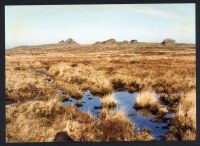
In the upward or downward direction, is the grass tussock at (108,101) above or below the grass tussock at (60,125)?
above

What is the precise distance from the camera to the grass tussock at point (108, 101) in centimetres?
902

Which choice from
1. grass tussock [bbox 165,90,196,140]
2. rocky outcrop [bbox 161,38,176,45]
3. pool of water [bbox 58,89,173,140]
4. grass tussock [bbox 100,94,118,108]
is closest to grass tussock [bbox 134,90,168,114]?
pool of water [bbox 58,89,173,140]

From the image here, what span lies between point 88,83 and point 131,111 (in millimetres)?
1054

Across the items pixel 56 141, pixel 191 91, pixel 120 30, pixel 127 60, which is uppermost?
pixel 120 30

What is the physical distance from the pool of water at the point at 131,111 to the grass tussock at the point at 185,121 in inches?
5.8

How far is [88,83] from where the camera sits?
30.8ft

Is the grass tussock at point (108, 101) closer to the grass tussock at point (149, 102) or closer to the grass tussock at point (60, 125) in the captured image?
the grass tussock at point (60, 125)

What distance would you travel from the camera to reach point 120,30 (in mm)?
9250

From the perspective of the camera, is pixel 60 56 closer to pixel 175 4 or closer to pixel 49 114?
pixel 49 114

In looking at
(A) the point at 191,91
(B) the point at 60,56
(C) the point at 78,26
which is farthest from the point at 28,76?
(A) the point at 191,91

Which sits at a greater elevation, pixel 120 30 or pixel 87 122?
pixel 120 30

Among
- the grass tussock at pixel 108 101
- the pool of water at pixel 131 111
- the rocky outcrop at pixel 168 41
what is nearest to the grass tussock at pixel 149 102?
the pool of water at pixel 131 111

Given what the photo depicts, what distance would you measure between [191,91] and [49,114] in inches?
111

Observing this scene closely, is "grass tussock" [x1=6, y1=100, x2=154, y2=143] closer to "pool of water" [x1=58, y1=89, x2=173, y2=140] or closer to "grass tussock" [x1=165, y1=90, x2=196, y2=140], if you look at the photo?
"pool of water" [x1=58, y1=89, x2=173, y2=140]
